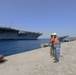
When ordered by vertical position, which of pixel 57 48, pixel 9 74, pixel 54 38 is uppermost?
pixel 54 38

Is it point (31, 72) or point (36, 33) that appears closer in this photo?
point (31, 72)

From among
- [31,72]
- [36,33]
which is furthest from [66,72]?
[36,33]

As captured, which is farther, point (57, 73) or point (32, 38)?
point (32, 38)

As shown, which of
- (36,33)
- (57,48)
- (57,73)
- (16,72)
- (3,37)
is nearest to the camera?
(57,73)

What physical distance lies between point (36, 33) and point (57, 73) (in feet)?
325

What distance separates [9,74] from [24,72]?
2.41 feet

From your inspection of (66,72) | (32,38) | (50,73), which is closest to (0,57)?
(50,73)

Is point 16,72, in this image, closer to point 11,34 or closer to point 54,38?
point 54,38

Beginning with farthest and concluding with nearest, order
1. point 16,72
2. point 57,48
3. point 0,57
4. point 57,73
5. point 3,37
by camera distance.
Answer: point 3,37
point 0,57
point 57,48
point 16,72
point 57,73

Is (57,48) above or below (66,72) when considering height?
above

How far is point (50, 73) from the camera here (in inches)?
265

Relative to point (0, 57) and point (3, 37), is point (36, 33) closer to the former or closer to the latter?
point (3, 37)

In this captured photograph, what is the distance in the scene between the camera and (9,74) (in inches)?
271

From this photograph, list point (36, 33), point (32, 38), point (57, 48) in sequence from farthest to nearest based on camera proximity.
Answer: point (32, 38), point (36, 33), point (57, 48)
